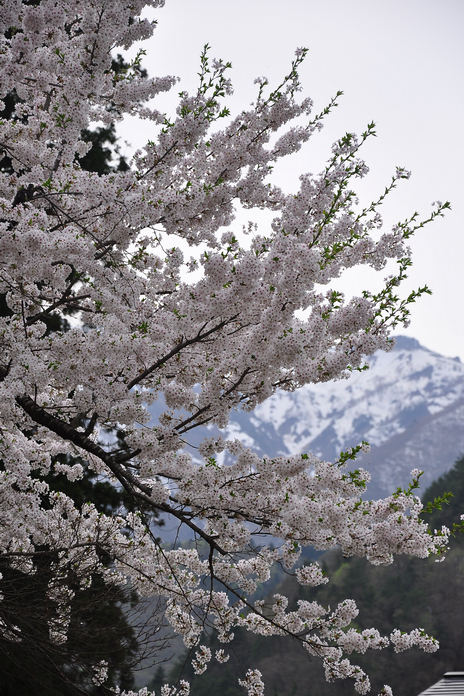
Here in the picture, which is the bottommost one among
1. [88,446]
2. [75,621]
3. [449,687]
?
[449,687]

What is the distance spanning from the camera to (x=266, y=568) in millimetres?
6270

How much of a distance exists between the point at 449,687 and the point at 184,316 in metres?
8.63

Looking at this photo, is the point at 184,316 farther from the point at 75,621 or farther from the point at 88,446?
the point at 75,621

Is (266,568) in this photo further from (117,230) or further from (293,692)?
(293,692)

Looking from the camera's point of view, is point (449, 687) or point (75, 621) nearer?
point (75, 621)

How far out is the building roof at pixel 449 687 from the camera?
8.57 m

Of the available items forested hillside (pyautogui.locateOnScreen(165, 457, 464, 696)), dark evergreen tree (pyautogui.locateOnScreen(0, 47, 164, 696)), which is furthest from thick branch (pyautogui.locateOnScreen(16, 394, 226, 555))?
forested hillside (pyautogui.locateOnScreen(165, 457, 464, 696))

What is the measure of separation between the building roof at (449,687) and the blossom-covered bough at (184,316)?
151 inches

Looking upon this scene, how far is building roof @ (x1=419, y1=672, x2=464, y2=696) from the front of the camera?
8.57 metres

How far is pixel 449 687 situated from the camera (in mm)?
9070

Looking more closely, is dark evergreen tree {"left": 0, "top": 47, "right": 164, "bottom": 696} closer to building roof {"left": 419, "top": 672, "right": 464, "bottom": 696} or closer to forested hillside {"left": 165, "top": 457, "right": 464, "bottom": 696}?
building roof {"left": 419, "top": 672, "right": 464, "bottom": 696}

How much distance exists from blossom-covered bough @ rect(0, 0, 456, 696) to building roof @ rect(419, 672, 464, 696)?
3.84m

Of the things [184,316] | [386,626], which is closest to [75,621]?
[184,316]

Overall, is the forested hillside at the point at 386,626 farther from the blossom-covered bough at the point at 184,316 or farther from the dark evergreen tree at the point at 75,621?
the blossom-covered bough at the point at 184,316
